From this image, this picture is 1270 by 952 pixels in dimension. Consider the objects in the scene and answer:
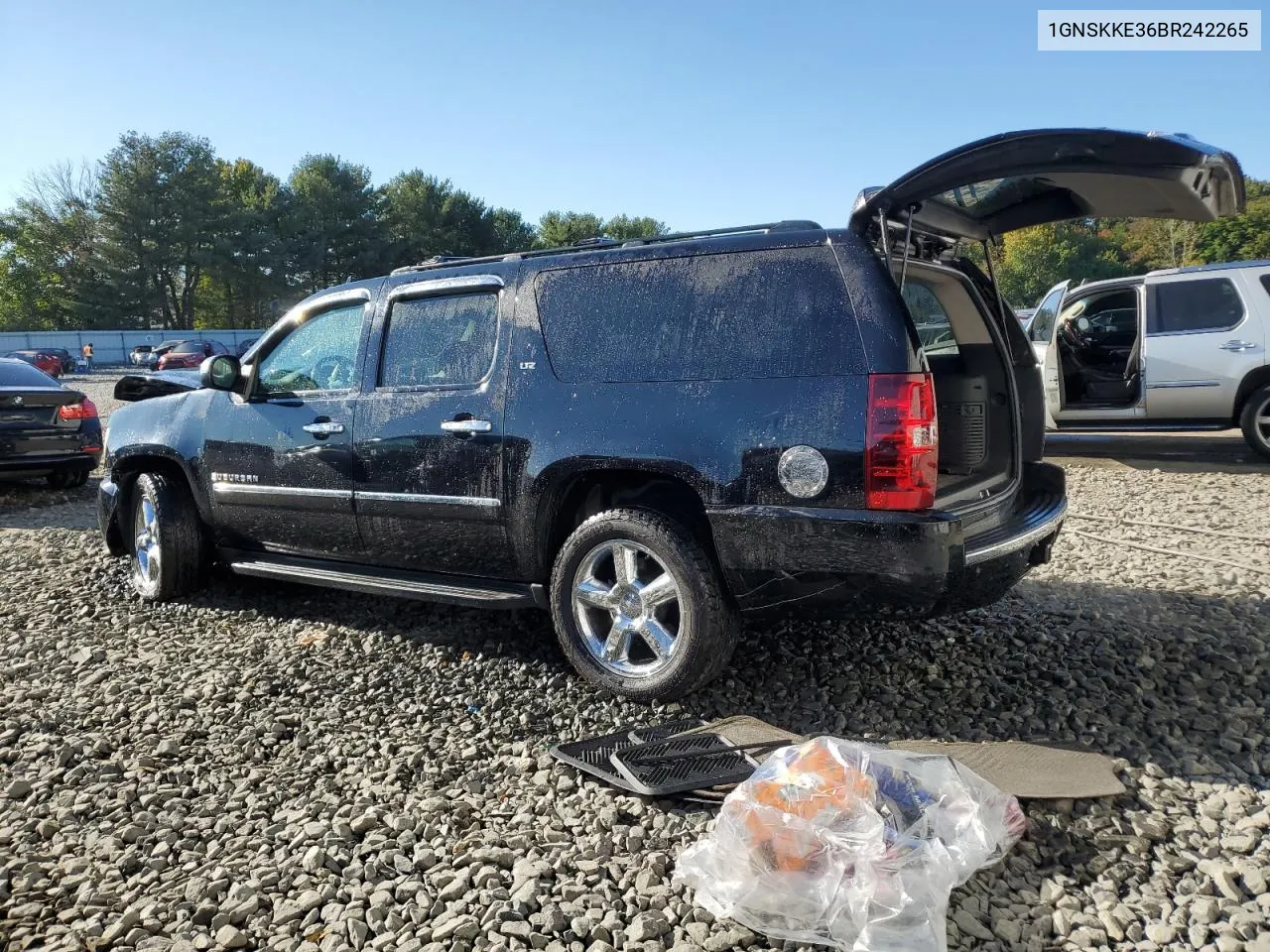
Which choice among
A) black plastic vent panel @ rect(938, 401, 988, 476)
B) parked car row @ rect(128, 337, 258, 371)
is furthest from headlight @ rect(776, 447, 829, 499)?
parked car row @ rect(128, 337, 258, 371)

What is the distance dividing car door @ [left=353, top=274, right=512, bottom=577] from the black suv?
0.05 ft

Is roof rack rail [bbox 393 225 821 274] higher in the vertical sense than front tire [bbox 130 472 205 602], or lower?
higher

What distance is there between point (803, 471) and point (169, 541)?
12.6 feet

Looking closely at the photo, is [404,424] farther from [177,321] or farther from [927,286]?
[177,321]

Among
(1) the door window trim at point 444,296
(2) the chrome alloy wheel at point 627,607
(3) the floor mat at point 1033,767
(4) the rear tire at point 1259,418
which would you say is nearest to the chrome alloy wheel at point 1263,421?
(4) the rear tire at point 1259,418

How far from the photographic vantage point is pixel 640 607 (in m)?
3.77

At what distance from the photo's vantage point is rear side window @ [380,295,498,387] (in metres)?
4.23

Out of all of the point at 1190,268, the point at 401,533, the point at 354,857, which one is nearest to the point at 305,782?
the point at 354,857

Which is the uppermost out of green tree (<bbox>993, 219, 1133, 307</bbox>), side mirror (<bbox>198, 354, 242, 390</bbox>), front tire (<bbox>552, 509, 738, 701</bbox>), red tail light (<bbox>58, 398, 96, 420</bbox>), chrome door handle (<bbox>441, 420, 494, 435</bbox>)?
green tree (<bbox>993, 219, 1133, 307</bbox>)

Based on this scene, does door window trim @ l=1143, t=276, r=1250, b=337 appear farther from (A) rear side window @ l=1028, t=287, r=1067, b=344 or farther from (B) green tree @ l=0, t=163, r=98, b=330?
(B) green tree @ l=0, t=163, r=98, b=330

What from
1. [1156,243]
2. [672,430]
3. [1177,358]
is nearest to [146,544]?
[672,430]

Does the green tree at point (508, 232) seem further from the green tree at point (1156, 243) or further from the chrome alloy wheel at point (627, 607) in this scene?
the chrome alloy wheel at point (627, 607)

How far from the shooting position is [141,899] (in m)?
2.59

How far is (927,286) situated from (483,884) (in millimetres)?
3167
